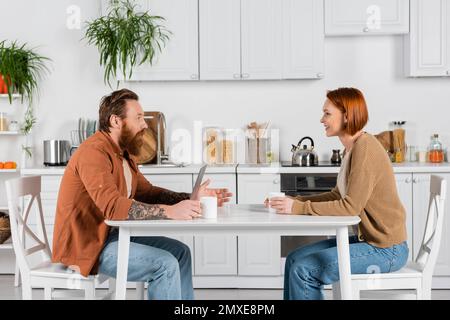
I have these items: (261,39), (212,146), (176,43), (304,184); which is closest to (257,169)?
(304,184)

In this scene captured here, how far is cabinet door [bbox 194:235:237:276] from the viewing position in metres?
4.54

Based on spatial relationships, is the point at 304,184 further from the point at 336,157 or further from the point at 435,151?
the point at 435,151

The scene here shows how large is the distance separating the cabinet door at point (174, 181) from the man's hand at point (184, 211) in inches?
72.8

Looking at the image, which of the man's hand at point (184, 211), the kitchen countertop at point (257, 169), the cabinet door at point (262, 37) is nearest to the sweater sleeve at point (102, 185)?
the man's hand at point (184, 211)

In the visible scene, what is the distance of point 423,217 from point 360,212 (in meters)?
1.84

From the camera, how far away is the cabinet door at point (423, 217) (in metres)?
4.43

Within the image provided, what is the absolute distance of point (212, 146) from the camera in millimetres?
4996

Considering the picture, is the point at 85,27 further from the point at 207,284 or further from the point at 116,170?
the point at 116,170

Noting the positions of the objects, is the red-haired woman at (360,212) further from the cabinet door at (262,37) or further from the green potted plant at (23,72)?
the green potted plant at (23,72)

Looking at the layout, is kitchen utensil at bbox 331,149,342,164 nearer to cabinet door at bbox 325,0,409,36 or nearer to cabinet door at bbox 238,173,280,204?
cabinet door at bbox 238,173,280,204

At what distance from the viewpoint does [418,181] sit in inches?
174

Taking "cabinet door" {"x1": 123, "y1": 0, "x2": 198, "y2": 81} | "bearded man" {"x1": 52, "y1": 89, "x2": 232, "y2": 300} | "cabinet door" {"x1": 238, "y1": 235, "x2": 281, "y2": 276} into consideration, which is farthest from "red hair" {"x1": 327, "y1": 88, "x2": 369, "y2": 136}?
"cabinet door" {"x1": 123, "y1": 0, "x2": 198, "y2": 81}

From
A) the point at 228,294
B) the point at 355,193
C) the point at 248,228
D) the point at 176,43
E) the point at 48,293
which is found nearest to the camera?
the point at 248,228

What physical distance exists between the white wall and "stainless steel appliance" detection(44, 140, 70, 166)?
0.98ft
